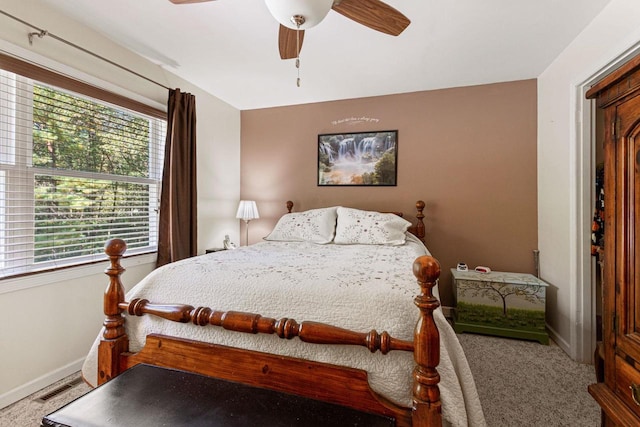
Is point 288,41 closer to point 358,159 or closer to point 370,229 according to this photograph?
point 370,229

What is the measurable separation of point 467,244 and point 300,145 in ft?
7.45

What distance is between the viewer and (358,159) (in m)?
3.54

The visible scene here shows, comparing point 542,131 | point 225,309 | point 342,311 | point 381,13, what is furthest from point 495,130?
point 225,309

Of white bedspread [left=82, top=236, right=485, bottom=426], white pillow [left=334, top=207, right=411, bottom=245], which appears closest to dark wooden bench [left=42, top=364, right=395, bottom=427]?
white bedspread [left=82, top=236, right=485, bottom=426]

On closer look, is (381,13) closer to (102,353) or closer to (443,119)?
(443,119)

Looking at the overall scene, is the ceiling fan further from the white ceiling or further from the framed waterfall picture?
the framed waterfall picture

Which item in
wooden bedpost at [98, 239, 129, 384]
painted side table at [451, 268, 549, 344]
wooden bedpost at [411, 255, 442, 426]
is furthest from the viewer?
painted side table at [451, 268, 549, 344]

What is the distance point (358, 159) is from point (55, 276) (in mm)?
2923

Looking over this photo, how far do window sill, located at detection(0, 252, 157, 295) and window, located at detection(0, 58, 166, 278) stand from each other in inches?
2.1

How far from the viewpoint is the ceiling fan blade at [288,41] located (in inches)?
69.2

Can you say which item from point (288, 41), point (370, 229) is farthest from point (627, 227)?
point (370, 229)

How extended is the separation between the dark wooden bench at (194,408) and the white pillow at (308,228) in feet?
6.02

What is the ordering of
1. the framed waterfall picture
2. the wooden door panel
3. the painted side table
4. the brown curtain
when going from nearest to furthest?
the wooden door panel
the painted side table
the brown curtain
the framed waterfall picture

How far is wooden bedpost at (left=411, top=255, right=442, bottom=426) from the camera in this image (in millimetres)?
1037
